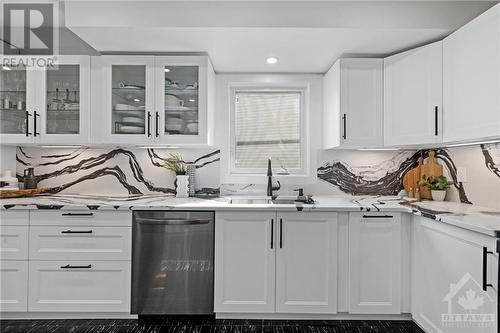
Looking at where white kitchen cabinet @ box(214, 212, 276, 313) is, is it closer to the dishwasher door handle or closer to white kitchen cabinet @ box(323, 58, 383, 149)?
the dishwasher door handle

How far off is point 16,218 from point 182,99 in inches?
60.5

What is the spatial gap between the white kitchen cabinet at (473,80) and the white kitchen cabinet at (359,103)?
0.52 m

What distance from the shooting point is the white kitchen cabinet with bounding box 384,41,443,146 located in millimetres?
2455

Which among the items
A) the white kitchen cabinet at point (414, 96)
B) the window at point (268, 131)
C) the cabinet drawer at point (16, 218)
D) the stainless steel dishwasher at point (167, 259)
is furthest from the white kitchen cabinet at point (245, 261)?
the cabinet drawer at point (16, 218)

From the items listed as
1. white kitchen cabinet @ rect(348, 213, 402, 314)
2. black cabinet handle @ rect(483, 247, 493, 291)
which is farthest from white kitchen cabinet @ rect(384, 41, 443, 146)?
black cabinet handle @ rect(483, 247, 493, 291)

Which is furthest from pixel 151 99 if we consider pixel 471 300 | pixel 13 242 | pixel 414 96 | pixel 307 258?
pixel 471 300

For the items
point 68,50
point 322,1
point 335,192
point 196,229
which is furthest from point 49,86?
point 335,192

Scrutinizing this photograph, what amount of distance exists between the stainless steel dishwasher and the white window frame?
3.01 ft

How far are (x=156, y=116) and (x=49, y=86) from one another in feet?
3.03

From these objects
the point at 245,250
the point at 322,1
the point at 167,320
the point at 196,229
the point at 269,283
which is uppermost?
the point at 322,1

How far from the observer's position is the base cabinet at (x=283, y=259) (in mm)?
2488

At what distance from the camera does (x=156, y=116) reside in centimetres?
280

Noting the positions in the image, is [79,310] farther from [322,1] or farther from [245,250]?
[322,1]

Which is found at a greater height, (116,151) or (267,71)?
(267,71)
